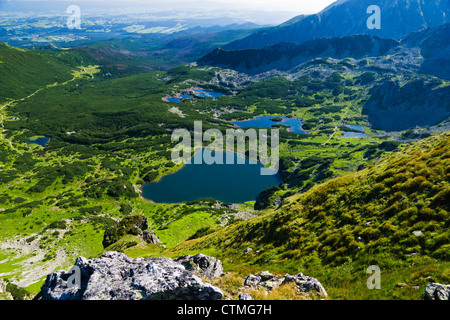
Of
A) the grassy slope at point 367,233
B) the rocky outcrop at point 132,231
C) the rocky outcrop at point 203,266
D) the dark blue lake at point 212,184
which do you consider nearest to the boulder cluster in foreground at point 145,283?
the rocky outcrop at point 203,266

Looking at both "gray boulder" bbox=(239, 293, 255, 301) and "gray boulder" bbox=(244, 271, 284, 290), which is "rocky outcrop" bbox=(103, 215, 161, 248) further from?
"gray boulder" bbox=(239, 293, 255, 301)

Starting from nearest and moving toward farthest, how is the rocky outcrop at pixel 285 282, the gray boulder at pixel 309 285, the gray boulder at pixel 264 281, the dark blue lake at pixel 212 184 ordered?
1. the gray boulder at pixel 309 285
2. the rocky outcrop at pixel 285 282
3. the gray boulder at pixel 264 281
4. the dark blue lake at pixel 212 184

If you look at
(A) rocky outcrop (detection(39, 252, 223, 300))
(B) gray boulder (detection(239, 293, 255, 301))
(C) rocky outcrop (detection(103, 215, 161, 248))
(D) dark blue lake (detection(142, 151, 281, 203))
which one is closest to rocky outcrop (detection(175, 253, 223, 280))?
(A) rocky outcrop (detection(39, 252, 223, 300))

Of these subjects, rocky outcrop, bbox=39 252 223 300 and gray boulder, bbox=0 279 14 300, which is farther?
gray boulder, bbox=0 279 14 300

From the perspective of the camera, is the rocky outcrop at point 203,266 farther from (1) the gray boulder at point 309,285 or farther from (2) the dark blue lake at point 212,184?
(2) the dark blue lake at point 212,184

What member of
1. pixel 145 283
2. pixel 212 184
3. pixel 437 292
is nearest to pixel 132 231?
pixel 145 283
